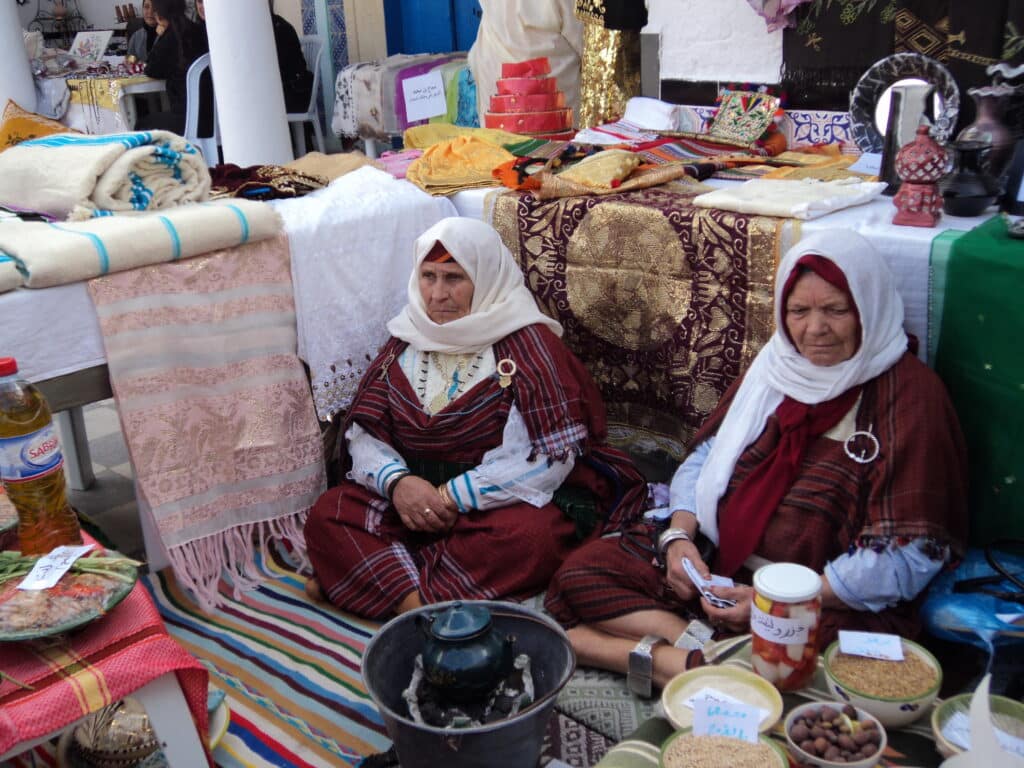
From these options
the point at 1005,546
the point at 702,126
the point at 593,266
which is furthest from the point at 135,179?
the point at 1005,546

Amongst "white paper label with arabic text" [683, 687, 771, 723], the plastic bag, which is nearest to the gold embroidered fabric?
the plastic bag


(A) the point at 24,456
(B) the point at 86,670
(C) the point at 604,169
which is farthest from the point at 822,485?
(A) the point at 24,456

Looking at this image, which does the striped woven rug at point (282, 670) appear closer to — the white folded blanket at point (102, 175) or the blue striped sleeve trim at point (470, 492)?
the blue striped sleeve trim at point (470, 492)

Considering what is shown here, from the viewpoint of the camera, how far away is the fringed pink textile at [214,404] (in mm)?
2416

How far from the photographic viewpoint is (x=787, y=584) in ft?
4.85

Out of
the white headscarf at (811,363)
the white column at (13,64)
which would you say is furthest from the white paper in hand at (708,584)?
the white column at (13,64)

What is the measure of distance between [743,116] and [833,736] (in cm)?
256

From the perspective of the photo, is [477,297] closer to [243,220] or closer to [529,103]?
[243,220]

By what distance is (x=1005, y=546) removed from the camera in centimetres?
207

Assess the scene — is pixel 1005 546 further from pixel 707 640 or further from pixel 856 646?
pixel 856 646

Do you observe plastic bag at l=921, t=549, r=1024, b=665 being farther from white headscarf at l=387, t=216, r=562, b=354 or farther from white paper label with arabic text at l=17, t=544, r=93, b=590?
white paper label with arabic text at l=17, t=544, r=93, b=590

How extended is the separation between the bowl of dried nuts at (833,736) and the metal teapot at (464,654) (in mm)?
600

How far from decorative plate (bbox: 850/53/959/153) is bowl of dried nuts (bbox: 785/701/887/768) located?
197 centimetres

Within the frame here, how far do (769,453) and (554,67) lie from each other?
328cm
